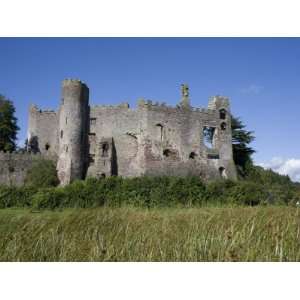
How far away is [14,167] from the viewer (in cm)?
2705

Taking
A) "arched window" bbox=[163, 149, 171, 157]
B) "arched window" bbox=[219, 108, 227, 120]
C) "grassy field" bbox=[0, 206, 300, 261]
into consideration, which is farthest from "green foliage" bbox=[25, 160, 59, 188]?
"grassy field" bbox=[0, 206, 300, 261]

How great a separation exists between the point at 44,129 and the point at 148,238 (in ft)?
94.5

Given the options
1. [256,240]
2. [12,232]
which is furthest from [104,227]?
[256,240]

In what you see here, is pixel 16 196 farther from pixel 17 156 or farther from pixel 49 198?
pixel 17 156

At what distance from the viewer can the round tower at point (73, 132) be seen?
27.4 meters

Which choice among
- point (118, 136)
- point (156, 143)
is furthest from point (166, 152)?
point (118, 136)

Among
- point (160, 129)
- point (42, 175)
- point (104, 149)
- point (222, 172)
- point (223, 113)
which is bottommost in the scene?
point (42, 175)

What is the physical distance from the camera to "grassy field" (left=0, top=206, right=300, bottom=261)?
5.07 metres

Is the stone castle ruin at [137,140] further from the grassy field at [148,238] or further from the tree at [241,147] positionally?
the grassy field at [148,238]

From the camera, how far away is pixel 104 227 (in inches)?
229

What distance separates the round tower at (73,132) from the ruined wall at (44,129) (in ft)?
10.9

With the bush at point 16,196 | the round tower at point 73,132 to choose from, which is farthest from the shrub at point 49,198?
the round tower at point 73,132

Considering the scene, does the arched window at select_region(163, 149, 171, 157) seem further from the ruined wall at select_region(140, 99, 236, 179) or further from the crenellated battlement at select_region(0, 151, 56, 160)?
the crenellated battlement at select_region(0, 151, 56, 160)
